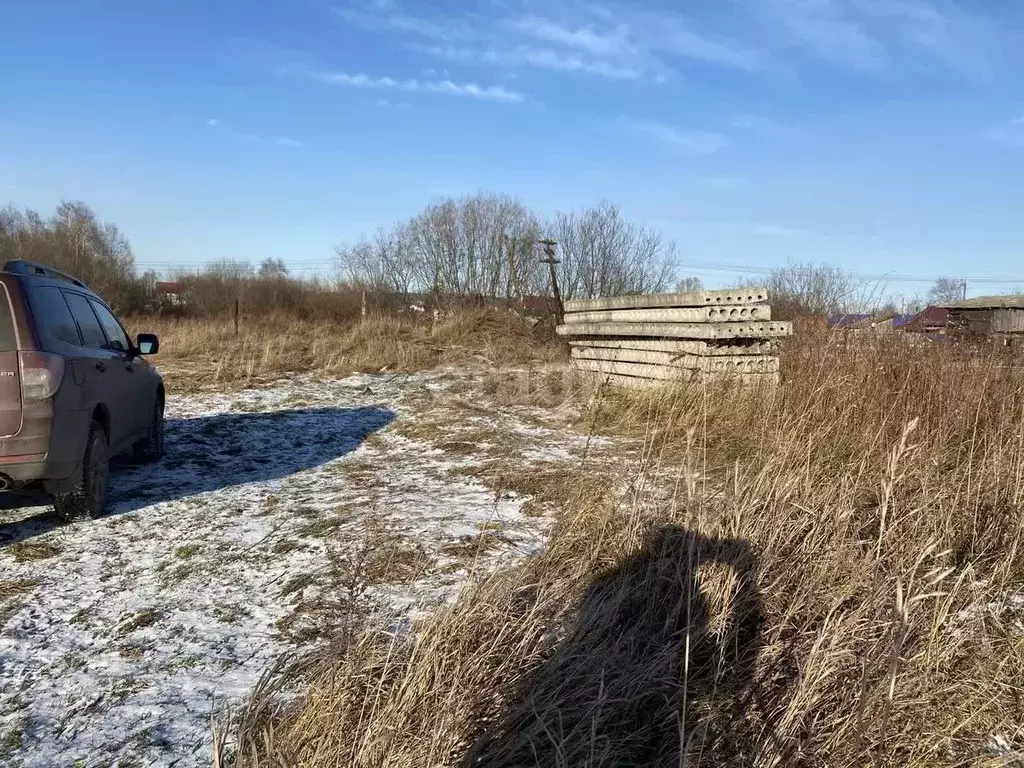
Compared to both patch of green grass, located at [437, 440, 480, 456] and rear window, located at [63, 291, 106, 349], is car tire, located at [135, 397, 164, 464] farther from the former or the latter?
patch of green grass, located at [437, 440, 480, 456]

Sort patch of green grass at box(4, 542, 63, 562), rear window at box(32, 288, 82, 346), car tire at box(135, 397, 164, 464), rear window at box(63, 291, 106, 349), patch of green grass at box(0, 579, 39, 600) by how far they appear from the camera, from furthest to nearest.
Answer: car tire at box(135, 397, 164, 464)
rear window at box(63, 291, 106, 349)
rear window at box(32, 288, 82, 346)
patch of green grass at box(4, 542, 63, 562)
patch of green grass at box(0, 579, 39, 600)

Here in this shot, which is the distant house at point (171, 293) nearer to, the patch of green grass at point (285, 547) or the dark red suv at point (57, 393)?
the dark red suv at point (57, 393)

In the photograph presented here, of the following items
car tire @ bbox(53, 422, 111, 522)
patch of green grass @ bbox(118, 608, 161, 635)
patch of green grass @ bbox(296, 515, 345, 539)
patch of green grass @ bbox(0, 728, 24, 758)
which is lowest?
patch of green grass @ bbox(0, 728, 24, 758)

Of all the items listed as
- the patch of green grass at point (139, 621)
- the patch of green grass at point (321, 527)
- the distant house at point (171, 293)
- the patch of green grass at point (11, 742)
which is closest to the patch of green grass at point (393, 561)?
the patch of green grass at point (321, 527)

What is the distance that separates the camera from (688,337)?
860 cm

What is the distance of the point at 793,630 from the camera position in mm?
2947

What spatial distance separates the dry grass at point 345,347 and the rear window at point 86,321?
643cm

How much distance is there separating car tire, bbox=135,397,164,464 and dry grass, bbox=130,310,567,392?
16.5 ft

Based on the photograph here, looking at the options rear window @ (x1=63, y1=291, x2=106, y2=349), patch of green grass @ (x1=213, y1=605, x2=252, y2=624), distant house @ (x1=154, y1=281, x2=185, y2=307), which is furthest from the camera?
distant house @ (x1=154, y1=281, x2=185, y2=307)

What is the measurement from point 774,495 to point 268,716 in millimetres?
2712

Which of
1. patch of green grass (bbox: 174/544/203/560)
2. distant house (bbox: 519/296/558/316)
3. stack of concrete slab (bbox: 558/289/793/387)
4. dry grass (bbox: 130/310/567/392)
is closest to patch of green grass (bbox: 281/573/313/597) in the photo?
patch of green grass (bbox: 174/544/203/560)

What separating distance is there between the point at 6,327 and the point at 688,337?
22.9ft

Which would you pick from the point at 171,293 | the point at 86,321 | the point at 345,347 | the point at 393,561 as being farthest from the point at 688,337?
the point at 171,293

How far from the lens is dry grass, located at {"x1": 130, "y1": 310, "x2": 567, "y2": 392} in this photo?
14.0m
